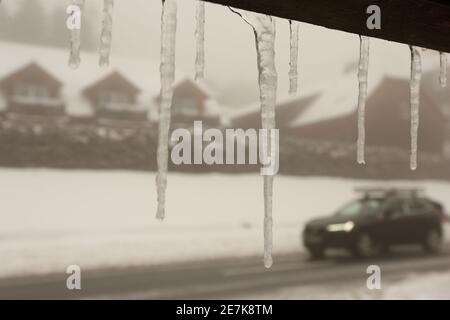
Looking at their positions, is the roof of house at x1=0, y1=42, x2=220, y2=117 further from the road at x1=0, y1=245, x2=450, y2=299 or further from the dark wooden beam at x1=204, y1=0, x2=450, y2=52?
the dark wooden beam at x1=204, y1=0, x2=450, y2=52

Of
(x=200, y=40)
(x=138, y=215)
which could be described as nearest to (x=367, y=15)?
(x=200, y=40)

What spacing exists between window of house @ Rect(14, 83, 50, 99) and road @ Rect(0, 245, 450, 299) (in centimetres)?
1620

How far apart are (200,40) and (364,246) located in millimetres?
7982

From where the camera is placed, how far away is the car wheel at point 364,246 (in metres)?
9.94

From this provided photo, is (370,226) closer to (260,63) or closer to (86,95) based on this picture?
(260,63)

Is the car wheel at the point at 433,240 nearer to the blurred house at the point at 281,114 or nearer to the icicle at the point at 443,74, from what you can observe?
the icicle at the point at 443,74

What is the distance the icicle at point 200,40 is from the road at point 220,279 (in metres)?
4.72

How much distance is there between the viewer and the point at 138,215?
1945 centimetres

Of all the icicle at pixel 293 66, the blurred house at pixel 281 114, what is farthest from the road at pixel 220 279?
the blurred house at pixel 281 114

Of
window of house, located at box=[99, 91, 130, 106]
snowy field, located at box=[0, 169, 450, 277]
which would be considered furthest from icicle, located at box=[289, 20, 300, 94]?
window of house, located at box=[99, 91, 130, 106]

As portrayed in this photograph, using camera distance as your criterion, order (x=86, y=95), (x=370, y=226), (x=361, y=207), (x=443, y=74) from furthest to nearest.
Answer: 1. (x=86, y=95)
2. (x=361, y=207)
3. (x=370, y=226)
4. (x=443, y=74)

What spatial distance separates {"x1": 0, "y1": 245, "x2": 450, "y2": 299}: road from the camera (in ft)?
23.6
